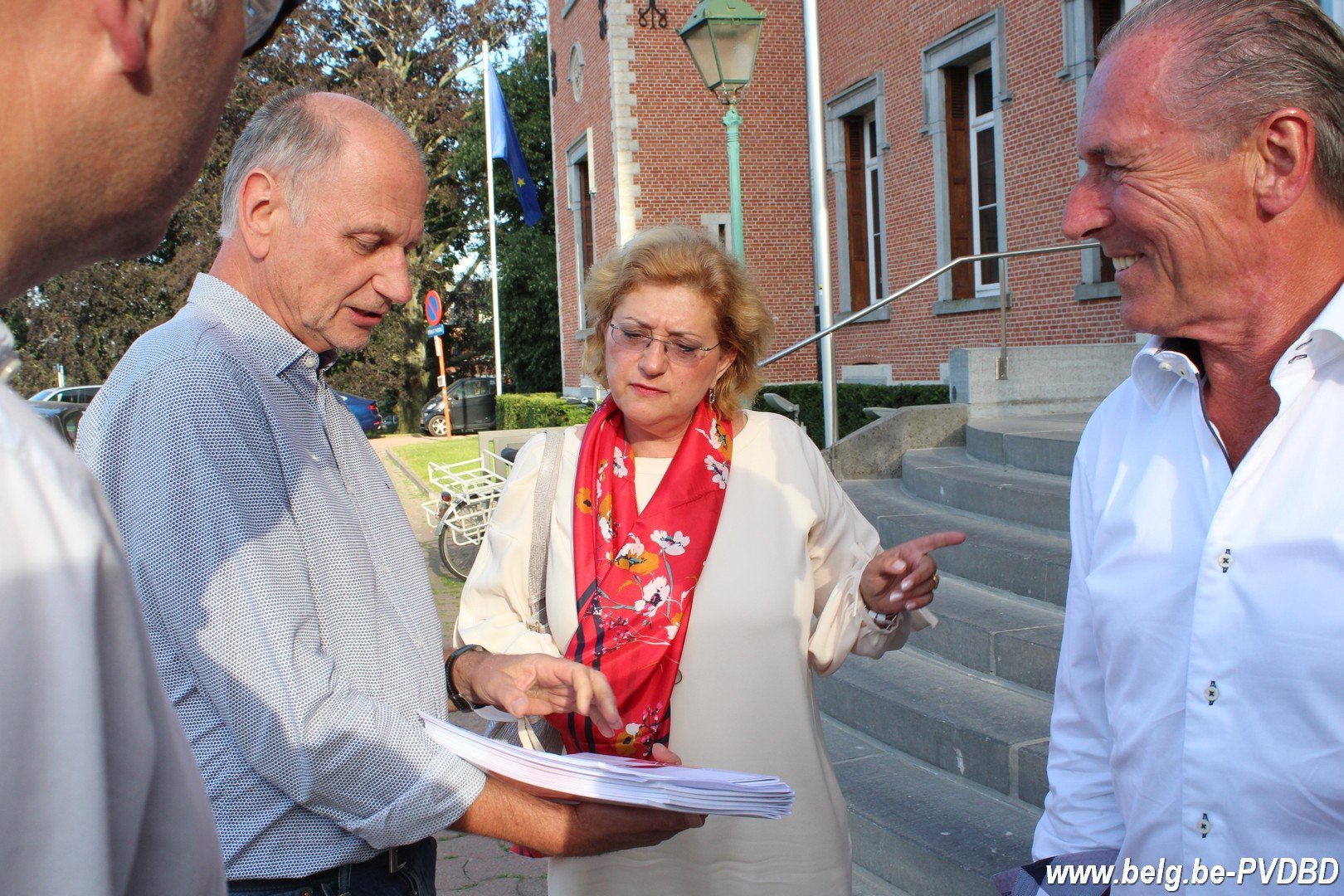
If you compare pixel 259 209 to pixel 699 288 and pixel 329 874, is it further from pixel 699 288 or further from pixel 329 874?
pixel 699 288

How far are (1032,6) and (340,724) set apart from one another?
44.7ft

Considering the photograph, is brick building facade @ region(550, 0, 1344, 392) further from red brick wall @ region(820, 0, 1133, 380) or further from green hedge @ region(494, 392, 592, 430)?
green hedge @ region(494, 392, 592, 430)

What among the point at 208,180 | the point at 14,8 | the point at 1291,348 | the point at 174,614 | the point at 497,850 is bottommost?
the point at 497,850

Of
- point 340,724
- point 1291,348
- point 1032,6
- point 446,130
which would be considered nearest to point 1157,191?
point 1291,348

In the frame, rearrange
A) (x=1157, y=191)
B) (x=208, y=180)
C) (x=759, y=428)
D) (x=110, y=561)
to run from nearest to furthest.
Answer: (x=110, y=561) → (x=1157, y=191) → (x=759, y=428) → (x=208, y=180)

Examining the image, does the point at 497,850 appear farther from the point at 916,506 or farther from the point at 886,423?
the point at 886,423

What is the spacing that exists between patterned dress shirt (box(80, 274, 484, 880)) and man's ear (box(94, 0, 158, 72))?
876 millimetres

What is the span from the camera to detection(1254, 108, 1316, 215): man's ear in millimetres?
1707

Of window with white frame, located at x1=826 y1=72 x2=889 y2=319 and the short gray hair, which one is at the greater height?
window with white frame, located at x1=826 y1=72 x2=889 y2=319

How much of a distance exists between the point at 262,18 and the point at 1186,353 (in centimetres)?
165

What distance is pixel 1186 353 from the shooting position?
194 centimetres

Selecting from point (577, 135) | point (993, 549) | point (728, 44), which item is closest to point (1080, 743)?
point (993, 549)

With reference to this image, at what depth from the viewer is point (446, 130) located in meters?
34.5

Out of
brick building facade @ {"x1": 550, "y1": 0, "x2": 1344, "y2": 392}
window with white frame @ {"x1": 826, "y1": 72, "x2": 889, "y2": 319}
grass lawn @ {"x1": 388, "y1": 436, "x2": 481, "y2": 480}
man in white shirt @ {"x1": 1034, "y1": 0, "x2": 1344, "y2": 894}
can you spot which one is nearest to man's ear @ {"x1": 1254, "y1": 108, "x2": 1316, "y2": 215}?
man in white shirt @ {"x1": 1034, "y1": 0, "x2": 1344, "y2": 894}
